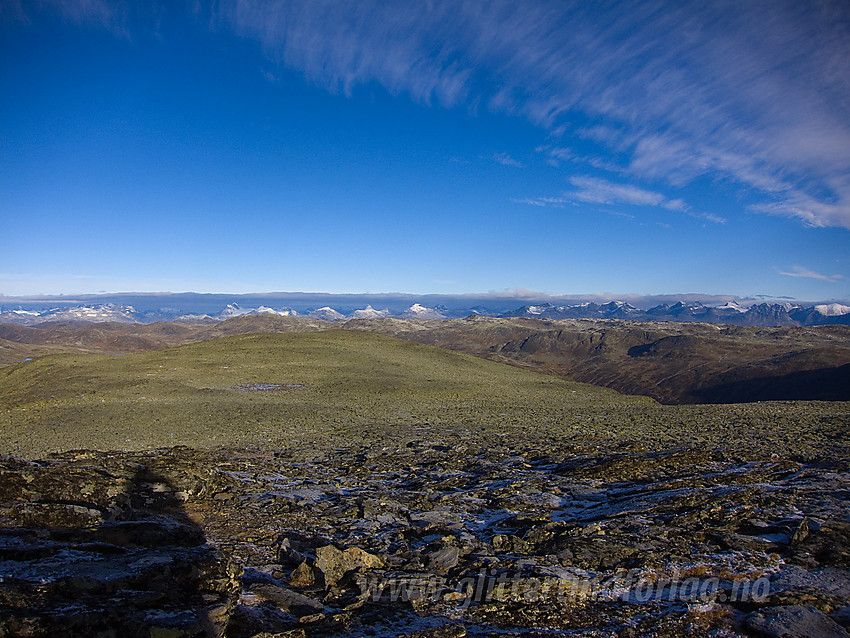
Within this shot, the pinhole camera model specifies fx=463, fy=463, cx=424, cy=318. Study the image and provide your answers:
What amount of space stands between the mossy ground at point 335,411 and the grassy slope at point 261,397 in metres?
→ 0.11

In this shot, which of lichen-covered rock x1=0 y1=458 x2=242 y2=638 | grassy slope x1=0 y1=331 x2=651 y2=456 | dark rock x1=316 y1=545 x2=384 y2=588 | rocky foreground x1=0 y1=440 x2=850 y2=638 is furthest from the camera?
grassy slope x1=0 y1=331 x2=651 y2=456

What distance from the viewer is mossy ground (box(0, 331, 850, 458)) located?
64.4ft

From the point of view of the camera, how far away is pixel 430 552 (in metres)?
8.02

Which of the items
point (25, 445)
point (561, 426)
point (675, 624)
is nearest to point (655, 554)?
point (675, 624)

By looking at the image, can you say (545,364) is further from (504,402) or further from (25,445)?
(25,445)

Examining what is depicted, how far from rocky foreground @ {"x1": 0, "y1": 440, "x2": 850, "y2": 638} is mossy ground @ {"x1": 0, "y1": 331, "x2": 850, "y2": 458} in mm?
6313
